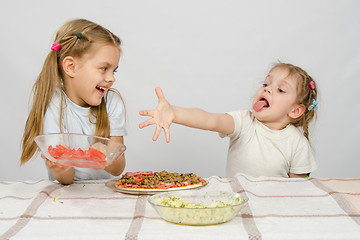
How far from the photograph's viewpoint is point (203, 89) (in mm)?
3201

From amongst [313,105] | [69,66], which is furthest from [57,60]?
[313,105]

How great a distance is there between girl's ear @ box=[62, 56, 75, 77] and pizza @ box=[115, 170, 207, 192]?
52cm

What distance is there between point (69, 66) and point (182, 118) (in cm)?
51

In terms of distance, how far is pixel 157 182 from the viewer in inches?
59.1

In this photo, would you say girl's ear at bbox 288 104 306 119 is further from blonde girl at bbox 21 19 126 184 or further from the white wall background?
the white wall background

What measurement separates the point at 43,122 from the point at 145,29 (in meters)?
1.46

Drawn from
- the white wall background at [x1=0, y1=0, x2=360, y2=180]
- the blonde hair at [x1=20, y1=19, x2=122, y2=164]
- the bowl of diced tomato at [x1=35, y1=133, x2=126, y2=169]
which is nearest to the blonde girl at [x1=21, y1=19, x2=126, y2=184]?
the blonde hair at [x1=20, y1=19, x2=122, y2=164]

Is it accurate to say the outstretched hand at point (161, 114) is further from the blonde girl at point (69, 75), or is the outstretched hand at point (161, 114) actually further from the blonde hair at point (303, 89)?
Result: the blonde hair at point (303, 89)

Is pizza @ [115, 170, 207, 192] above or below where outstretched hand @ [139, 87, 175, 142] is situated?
below

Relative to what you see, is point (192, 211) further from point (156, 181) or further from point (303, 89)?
point (303, 89)

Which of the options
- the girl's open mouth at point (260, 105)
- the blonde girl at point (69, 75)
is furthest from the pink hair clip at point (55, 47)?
the girl's open mouth at point (260, 105)

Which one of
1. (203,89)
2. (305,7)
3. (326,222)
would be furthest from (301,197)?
(305,7)

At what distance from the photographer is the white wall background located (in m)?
3.12

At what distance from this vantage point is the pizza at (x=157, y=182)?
57.1 inches
